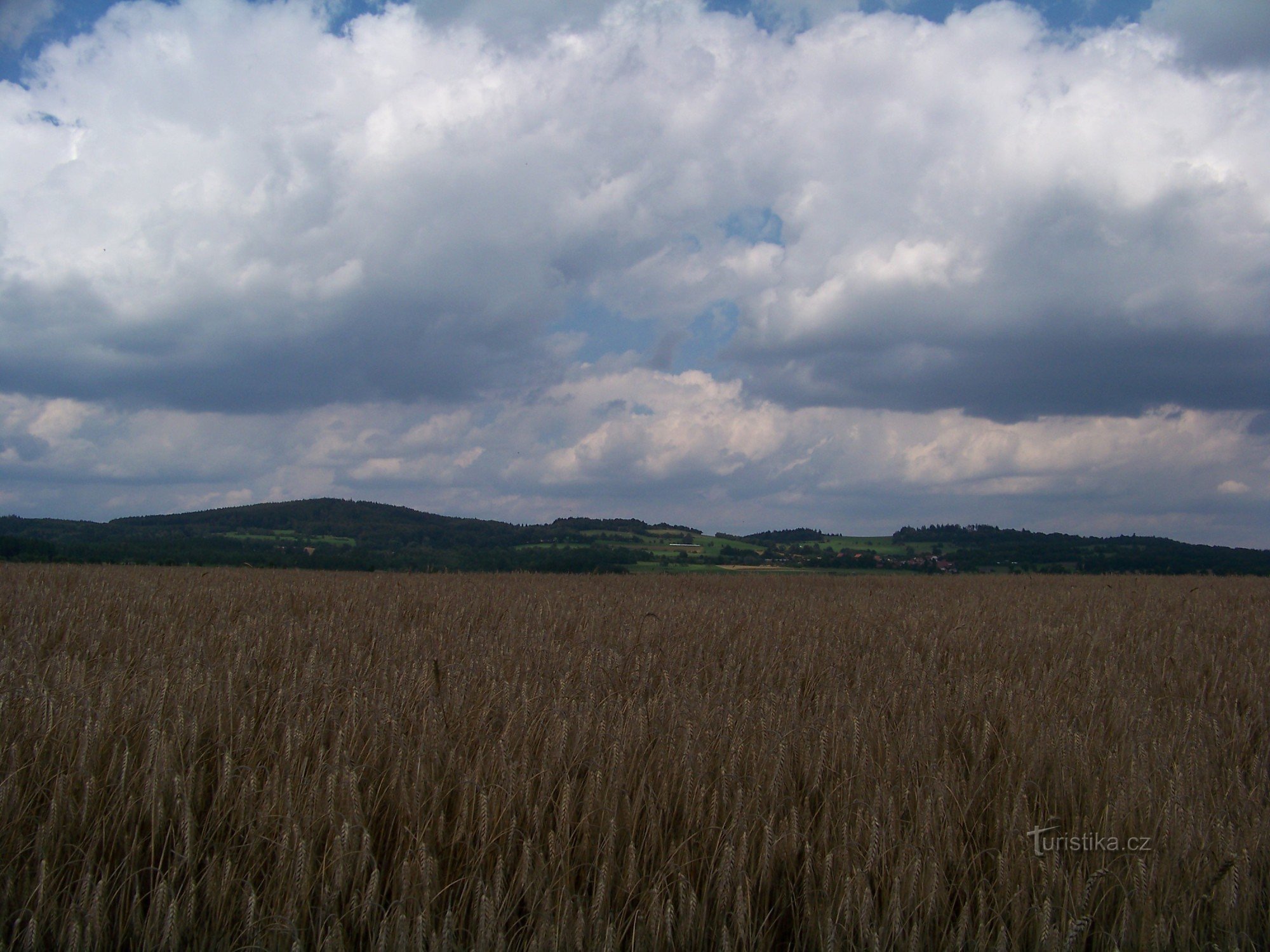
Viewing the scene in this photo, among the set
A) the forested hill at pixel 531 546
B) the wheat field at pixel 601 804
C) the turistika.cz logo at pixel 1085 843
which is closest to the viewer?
the wheat field at pixel 601 804

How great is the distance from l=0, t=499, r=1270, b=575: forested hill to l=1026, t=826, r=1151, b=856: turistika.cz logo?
2323 cm

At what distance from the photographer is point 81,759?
2.81 metres

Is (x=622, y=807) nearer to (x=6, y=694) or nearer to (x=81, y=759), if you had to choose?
(x=81, y=759)

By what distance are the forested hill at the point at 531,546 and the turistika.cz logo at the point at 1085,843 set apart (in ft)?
76.2

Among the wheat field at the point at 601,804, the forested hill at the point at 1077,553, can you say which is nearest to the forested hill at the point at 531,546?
the forested hill at the point at 1077,553

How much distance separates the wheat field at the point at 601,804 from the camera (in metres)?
2.24

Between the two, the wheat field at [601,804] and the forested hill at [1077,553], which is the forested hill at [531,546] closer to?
the forested hill at [1077,553]

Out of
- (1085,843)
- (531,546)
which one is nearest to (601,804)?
(1085,843)

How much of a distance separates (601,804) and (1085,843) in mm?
1849

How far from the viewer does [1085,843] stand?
285 cm

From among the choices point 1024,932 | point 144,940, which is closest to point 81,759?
point 144,940

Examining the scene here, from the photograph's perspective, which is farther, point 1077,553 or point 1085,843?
point 1077,553

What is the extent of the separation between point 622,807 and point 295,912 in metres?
1.17

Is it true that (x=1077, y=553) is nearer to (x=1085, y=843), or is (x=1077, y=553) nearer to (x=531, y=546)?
(x=531, y=546)
